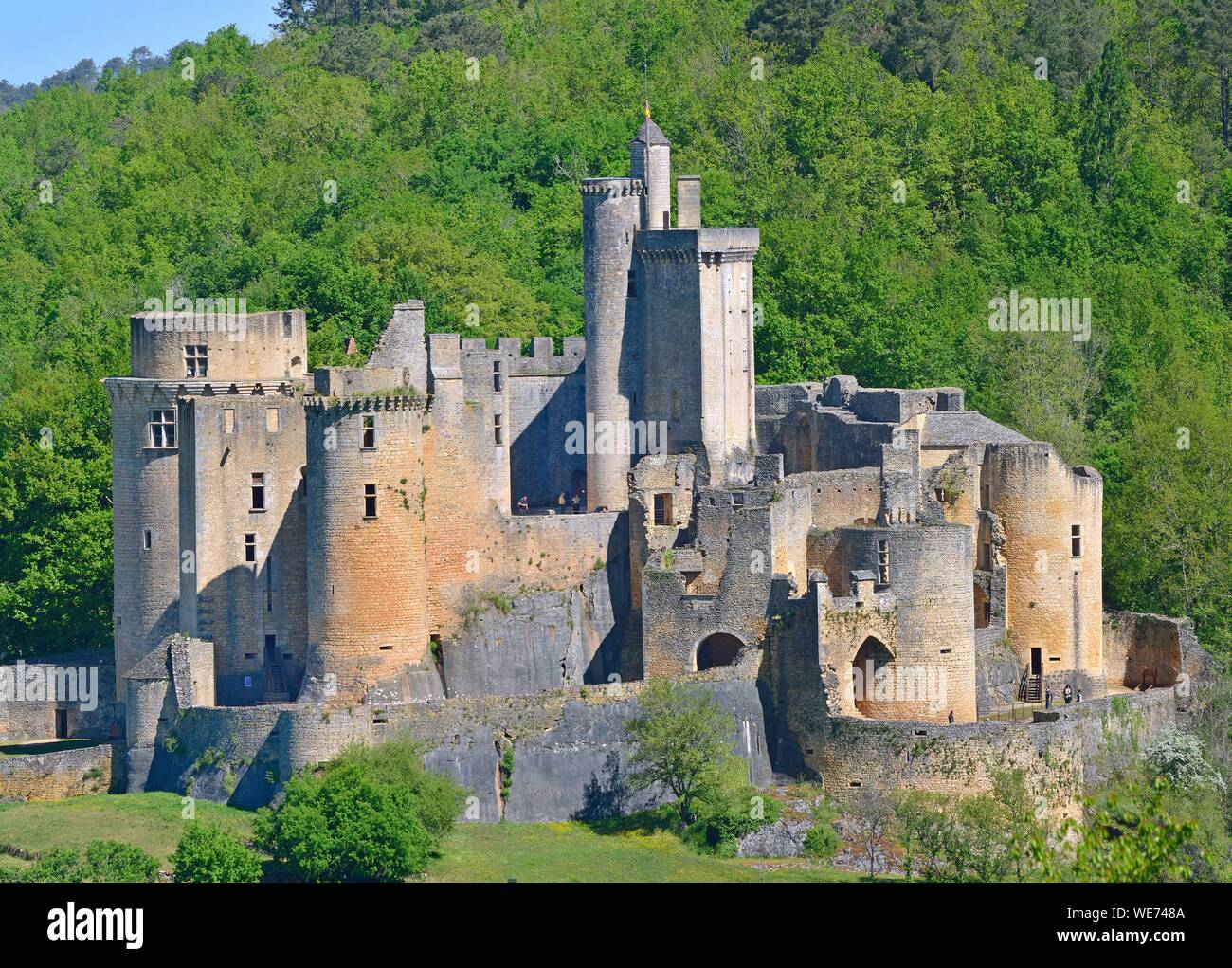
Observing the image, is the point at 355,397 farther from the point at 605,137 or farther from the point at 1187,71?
the point at 1187,71

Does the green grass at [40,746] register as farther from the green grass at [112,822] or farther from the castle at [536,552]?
the green grass at [112,822]

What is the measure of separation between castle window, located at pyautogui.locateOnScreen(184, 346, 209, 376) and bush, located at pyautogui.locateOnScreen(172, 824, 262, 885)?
40.9ft

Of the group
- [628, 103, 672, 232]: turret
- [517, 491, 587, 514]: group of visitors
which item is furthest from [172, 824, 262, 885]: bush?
[628, 103, 672, 232]: turret

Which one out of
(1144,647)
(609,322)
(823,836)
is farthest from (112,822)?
(1144,647)

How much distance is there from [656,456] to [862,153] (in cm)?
3763

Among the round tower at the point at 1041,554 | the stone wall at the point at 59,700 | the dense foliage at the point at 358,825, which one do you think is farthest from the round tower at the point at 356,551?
the round tower at the point at 1041,554

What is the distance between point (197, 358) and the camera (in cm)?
5622

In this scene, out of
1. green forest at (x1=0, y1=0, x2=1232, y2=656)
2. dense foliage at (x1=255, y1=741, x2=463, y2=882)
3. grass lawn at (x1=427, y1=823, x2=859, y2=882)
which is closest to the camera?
dense foliage at (x1=255, y1=741, x2=463, y2=882)

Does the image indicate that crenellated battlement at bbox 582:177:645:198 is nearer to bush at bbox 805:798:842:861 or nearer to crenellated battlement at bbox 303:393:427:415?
crenellated battlement at bbox 303:393:427:415

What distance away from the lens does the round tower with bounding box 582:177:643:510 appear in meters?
61.4

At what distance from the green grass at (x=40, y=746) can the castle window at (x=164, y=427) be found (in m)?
6.68

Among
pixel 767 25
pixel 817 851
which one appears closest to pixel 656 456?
pixel 817 851

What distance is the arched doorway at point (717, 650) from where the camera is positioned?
54688 millimetres

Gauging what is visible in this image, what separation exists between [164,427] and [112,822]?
966 cm
